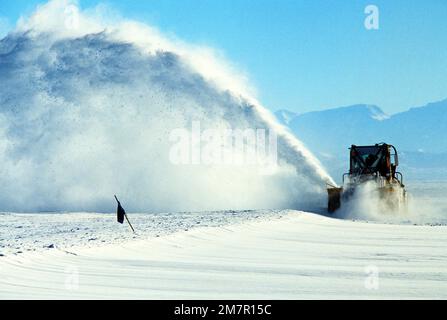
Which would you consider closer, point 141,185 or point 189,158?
point 141,185

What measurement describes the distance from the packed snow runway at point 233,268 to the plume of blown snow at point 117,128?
42.1 ft

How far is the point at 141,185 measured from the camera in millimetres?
26938

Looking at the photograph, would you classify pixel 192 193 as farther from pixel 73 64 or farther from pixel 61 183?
pixel 73 64

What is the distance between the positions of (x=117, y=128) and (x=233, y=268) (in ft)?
67.1

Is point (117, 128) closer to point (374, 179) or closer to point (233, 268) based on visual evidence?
point (374, 179)

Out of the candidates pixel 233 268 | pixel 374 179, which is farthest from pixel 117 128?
pixel 233 268

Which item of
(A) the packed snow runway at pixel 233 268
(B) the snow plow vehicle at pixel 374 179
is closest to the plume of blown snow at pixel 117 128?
(B) the snow plow vehicle at pixel 374 179

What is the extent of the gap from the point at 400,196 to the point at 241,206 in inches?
267

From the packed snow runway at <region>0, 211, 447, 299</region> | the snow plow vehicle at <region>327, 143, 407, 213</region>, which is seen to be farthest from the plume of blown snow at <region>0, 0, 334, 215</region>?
the packed snow runway at <region>0, 211, 447, 299</region>

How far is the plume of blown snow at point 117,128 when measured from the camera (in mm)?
26469

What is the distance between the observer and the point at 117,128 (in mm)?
28922

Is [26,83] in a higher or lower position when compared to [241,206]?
higher
